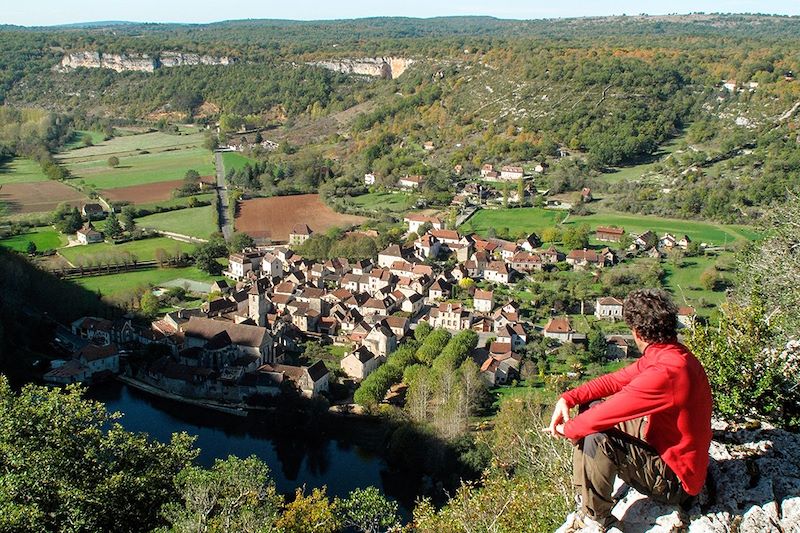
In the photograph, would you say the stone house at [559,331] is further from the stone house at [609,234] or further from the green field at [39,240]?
the green field at [39,240]

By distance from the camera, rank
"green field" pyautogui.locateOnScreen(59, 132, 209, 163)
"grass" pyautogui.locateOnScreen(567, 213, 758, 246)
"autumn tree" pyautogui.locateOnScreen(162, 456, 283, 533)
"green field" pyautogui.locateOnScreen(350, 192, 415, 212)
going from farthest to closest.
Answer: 1. "green field" pyautogui.locateOnScreen(59, 132, 209, 163)
2. "green field" pyautogui.locateOnScreen(350, 192, 415, 212)
3. "grass" pyautogui.locateOnScreen(567, 213, 758, 246)
4. "autumn tree" pyautogui.locateOnScreen(162, 456, 283, 533)

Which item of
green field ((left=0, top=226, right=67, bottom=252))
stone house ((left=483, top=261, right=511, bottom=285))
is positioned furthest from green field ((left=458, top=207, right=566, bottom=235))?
green field ((left=0, top=226, right=67, bottom=252))

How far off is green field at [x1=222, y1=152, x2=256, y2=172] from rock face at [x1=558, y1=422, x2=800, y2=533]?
58903 millimetres

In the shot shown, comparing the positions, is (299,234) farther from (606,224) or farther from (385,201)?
(606,224)

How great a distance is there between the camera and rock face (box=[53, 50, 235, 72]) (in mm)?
104812

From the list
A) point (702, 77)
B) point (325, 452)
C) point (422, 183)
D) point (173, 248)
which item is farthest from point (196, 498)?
point (702, 77)

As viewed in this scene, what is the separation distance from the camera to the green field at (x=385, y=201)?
50094 mm

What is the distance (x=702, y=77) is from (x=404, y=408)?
189ft

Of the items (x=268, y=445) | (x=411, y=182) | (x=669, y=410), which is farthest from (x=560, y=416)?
(x=411, y=182)

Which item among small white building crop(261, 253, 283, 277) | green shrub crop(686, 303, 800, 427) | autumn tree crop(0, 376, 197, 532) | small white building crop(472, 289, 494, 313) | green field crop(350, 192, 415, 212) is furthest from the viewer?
green field crop(350, 192, 415, 212)

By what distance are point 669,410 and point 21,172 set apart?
6764cm

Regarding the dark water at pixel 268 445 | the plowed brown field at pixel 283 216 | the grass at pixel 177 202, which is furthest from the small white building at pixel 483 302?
the grass at pixel 177 202

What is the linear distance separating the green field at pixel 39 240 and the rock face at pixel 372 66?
57.2 metres

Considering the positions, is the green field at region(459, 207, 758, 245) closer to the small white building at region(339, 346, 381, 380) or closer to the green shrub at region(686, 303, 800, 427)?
the small white building at region(339, 346, 381, 380)
